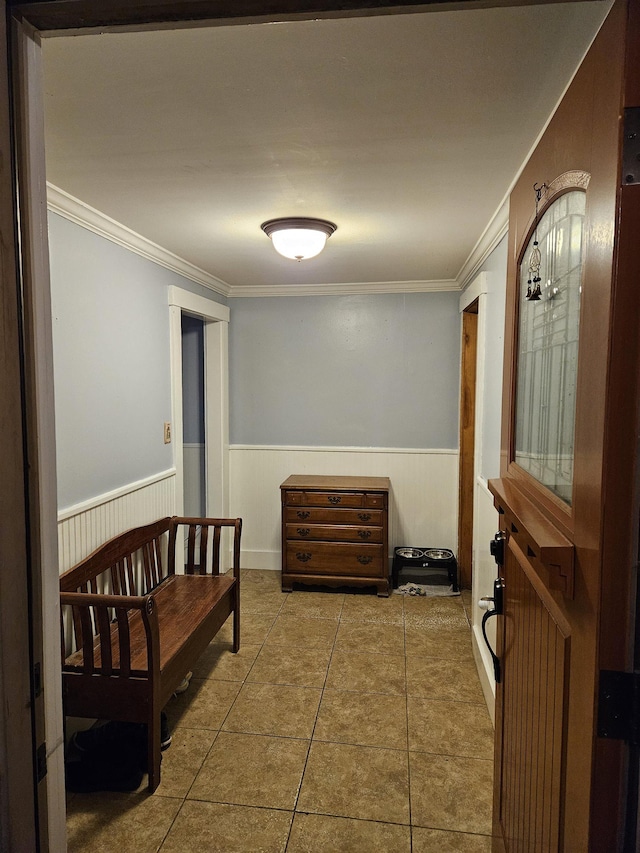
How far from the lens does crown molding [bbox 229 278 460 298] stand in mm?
4031

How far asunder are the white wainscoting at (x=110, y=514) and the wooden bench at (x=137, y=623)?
0.06m

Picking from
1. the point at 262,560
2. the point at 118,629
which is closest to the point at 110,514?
the point at 118,629

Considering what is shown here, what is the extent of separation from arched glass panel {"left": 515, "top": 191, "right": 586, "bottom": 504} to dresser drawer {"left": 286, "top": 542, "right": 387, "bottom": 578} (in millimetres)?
2675

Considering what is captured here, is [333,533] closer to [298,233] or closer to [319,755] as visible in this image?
[319,755]

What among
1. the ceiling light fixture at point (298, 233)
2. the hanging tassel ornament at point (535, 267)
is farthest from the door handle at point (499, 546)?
the ceiling light fixture at point (298, 233)

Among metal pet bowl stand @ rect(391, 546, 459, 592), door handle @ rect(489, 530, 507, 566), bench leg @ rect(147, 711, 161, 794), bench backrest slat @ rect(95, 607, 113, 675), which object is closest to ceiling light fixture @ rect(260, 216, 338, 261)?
door handle @ rect(489, 530, 507, 566)

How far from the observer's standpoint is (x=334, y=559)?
388 centimetres

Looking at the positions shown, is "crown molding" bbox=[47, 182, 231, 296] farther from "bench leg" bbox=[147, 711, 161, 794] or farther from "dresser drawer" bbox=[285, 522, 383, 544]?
"bench leg" bbox=[147, 711, 161, 794]

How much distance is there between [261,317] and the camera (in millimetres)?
4332

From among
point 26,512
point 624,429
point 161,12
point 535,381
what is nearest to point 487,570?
point 535,381

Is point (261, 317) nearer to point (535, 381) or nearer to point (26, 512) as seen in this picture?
point (535, 381)

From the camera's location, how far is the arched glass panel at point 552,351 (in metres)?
0.94

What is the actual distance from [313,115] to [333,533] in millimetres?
2926

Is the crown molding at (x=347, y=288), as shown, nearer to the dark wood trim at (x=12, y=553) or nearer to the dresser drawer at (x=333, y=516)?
the dresser drawer at (x=333, y=516)
